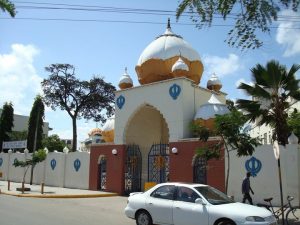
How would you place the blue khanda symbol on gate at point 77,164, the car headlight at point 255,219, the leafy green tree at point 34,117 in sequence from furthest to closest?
the leafy green tree at point 34,117
the blue khanda symbol on gate at point 77,164
the car headlight at point 255,219

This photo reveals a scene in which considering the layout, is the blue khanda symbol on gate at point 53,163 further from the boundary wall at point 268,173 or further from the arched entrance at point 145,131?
the boundary wall at point 268,173

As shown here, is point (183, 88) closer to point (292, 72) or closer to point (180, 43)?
point (180, 43)

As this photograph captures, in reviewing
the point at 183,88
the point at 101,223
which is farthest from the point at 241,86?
the point at 101,223

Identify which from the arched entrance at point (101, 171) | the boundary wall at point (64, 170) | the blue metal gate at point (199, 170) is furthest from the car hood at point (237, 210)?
the boundary wall at point (64, 170)

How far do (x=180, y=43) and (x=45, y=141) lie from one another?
155ft

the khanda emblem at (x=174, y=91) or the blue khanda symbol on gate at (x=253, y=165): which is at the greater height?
the khanda emblem at (x=174, y=91)

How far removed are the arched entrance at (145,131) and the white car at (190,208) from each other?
12.2 metres

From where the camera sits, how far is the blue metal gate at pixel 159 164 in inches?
870

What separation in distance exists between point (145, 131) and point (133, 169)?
290 cm

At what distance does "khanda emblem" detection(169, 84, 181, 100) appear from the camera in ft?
70.8

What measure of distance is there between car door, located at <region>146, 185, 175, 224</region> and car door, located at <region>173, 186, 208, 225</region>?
163mm

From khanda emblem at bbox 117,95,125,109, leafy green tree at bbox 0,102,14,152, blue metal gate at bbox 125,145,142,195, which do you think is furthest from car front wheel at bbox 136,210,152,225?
leafy green tree at bbox 0,102,14,152

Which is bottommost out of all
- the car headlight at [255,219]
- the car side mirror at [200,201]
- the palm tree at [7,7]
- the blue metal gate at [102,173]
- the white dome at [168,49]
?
the car headlight at [255,219]

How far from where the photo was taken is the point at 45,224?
1124cm
